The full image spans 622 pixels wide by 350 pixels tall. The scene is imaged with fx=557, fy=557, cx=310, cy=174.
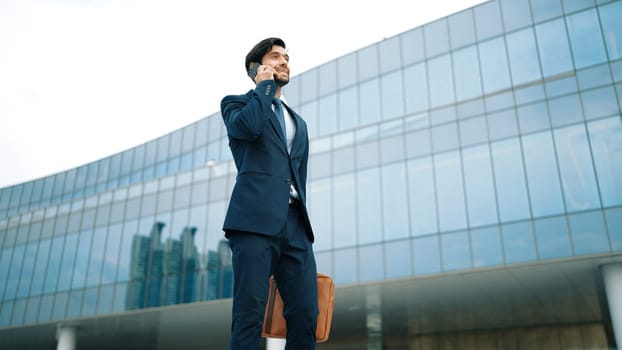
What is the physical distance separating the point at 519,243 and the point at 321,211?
7.27 metres

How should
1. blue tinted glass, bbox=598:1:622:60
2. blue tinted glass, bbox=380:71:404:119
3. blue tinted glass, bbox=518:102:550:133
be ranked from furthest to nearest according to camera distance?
blue tinted glass, bbox=380:71:404:119 → blue tinted glass, bbox=518:102:550:133 → blue tinted glass, bbox=598:1:622:60

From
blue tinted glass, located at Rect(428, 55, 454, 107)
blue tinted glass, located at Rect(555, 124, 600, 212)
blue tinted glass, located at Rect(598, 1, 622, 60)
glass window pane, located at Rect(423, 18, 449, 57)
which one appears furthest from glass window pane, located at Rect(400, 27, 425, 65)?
blue tinted glass, located at Rect(555, 124, 600, 212)

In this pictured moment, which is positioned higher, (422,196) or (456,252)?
(422,196)

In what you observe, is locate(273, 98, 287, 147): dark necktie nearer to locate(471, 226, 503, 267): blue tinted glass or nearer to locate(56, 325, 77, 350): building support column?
locate(471, 226, 503, 267): blue tinted glass

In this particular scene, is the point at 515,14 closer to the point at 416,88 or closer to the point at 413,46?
the point at 413,46

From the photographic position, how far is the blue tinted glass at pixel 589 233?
52.4 ft

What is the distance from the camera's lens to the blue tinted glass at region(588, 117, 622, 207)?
1628 cm

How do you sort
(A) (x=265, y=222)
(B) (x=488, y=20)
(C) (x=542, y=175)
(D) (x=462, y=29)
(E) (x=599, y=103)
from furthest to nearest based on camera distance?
1. (D) (x=462, y=29)
2. (B) (x=488, y=20)
3. (C) (x=542, y=175)
4. (E) (x=599, y=103)
5. (A) (x=265, y=222)

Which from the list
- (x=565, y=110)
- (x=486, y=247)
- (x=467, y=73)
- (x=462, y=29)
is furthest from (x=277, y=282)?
(x=462, y=29)

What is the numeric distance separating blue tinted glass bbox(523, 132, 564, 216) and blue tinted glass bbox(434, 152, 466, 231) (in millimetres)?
2195

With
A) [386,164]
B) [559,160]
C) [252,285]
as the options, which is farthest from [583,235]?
[252,285]

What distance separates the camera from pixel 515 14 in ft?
64.8

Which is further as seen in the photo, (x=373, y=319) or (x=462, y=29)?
(x=373, y=319)

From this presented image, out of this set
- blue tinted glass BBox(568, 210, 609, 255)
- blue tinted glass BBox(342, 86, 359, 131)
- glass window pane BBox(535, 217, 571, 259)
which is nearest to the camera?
blue tinted glass BBox(568, 210, 609, 255)
